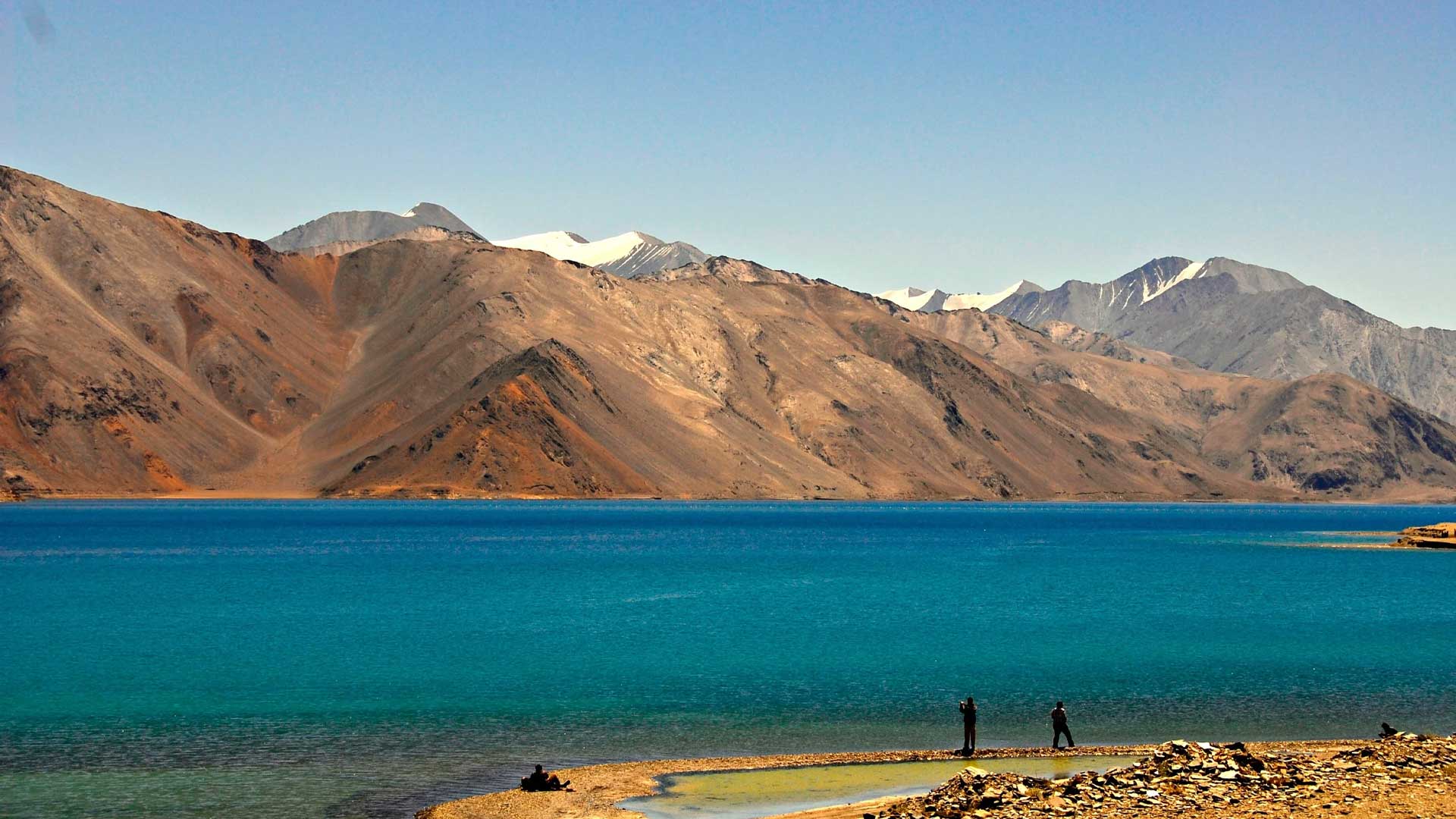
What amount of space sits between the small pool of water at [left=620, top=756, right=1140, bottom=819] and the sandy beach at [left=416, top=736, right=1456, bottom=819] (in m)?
1.18

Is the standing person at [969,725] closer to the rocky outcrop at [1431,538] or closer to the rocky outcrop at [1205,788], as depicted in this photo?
the rocky outcrop at [1205,788]

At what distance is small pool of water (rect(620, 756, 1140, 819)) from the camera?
34844mm

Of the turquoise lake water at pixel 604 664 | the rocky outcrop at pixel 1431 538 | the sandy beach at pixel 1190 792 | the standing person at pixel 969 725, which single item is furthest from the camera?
the rocky outcrop at pixel 1431 538

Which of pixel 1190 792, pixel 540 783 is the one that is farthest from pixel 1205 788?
pixel 540 783

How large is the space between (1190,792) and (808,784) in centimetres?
1093

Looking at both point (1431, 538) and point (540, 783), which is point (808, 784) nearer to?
point (540, 783)

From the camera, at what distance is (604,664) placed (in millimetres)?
61281

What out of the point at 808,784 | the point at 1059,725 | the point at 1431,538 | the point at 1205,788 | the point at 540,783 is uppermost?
the point at 1205,788

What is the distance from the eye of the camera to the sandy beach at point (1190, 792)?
28500mm

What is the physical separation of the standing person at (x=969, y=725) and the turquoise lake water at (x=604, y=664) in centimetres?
244

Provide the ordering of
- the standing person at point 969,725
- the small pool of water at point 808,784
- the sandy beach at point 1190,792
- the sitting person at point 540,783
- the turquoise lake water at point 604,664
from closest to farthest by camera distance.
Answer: the sandy beach at point 1190,792 < the small pool of water at point 808,784 < the sitting person at point 540,783 < the standing person at point 969,725 < the turquoise lake water at point 604,664

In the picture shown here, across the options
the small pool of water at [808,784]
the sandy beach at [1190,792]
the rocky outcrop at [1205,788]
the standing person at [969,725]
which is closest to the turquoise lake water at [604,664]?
the standing person at [969,725]

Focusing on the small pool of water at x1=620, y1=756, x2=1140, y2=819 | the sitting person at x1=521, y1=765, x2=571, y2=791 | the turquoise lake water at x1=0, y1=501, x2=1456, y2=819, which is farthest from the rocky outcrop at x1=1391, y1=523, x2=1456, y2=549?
the sitting person at x1=521, y1=765, x2=571, y2=791

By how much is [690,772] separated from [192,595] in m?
61.6
